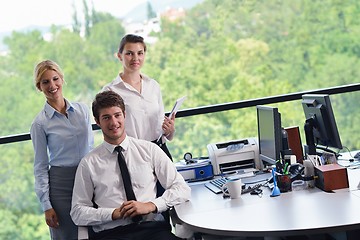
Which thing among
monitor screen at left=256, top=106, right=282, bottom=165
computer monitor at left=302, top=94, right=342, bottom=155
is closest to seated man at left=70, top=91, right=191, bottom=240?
monitor screen at left=256, top=106, right=282, bottom=165

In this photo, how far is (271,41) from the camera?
372 inches

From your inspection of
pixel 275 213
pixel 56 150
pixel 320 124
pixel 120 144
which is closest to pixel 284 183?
pixel 275 213

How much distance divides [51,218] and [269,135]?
4.45 feet

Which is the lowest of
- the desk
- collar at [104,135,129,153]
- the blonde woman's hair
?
the desk

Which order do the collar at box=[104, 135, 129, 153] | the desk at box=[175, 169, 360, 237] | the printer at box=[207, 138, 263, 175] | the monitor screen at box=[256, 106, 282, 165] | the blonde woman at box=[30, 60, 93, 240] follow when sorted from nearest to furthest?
the desk at box=[175, 169, 360, 237] < the collar at box=[104, 135, 129, 153] < the blonde woman at box=[30, 60, 93, 240] < the monitor screen at box=[256, 106, 282, 165] < the printer at box=[207, 138, 263, 175]

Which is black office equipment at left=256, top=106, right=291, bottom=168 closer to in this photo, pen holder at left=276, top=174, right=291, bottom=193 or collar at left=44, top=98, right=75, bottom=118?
pen holder at left=276, top=174, right=291, bottom=193

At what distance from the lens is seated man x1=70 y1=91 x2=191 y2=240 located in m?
3.14

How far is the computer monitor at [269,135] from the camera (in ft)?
11.6

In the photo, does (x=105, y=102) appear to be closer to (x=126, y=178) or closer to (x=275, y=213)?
(x=126, y=178)

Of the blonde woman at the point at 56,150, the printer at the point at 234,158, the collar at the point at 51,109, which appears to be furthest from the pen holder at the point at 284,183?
the collar at the point at 51,109

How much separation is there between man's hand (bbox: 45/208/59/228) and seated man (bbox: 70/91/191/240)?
0.24 m

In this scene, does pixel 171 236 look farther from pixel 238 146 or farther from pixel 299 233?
pixel 238 146

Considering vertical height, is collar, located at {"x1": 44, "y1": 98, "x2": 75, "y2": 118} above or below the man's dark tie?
above

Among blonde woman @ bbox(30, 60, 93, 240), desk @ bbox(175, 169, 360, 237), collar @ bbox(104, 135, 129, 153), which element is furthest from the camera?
blonde woman @ bbox(30, 60, 93, 240)
